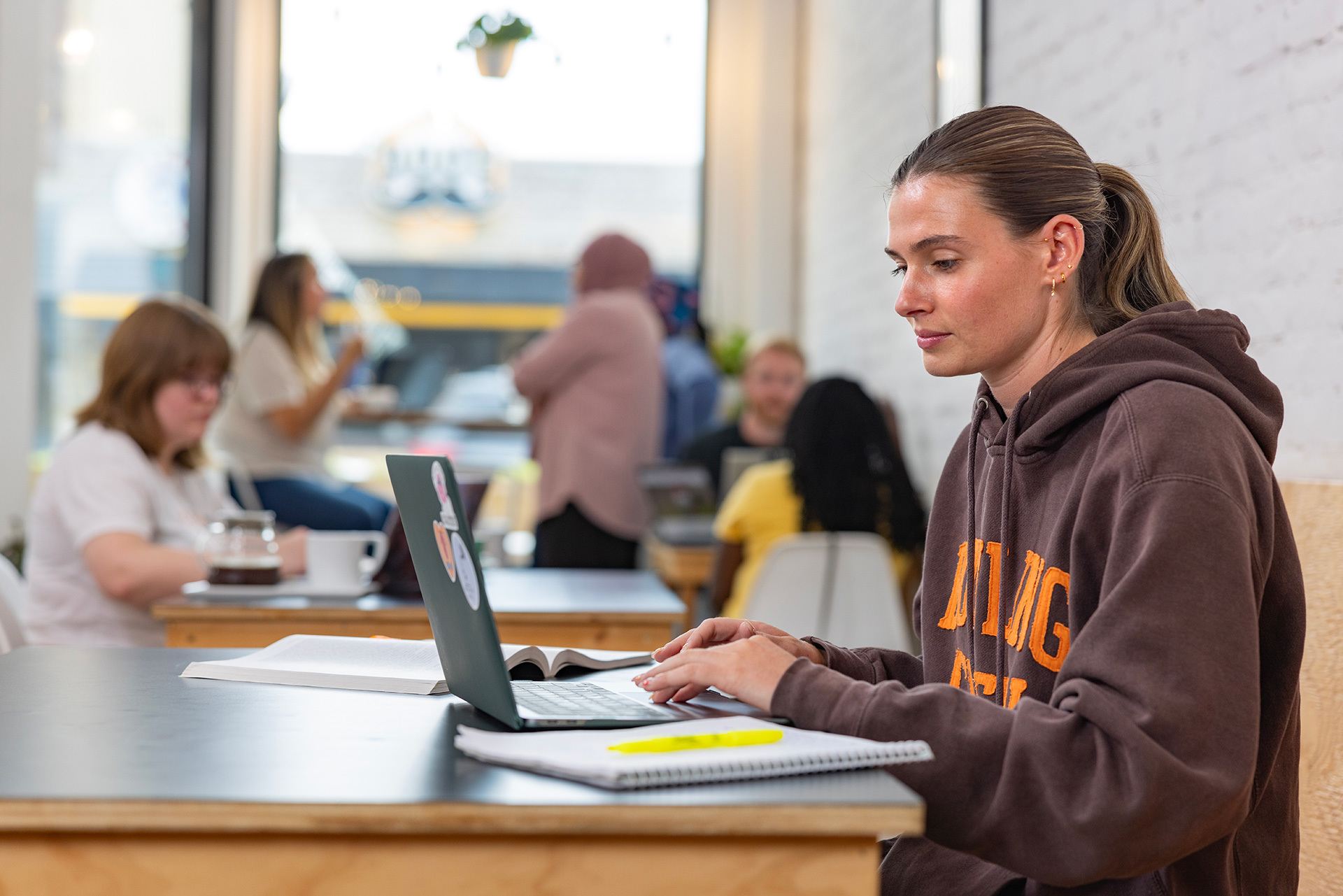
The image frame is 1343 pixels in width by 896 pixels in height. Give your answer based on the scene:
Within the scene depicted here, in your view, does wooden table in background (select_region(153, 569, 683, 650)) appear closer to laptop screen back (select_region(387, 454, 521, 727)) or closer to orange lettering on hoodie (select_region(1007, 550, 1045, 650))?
A: laptop screen back (select_region(387, 454, 521, 727))

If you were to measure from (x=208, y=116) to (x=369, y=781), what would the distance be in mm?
6007

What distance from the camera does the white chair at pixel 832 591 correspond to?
3141mm

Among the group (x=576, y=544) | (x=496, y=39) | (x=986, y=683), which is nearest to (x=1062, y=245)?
(x=986, y=683)

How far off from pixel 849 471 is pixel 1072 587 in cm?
225

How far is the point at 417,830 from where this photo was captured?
2.90ft

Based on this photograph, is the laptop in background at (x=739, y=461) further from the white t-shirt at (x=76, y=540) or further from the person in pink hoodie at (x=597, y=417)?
the white t-shirt at (x=76, y=540)

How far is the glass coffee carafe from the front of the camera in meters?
2.28

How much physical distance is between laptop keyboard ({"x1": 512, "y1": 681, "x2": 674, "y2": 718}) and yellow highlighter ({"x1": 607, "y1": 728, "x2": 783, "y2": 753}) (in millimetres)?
109

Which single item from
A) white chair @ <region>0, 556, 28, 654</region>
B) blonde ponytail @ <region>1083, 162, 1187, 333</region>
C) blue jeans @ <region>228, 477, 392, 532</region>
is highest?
blonde ponytail @ <region>1083, 162, 1187, 333</region>

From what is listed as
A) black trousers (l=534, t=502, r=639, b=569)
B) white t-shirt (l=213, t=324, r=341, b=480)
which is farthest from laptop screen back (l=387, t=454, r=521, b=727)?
white t-shirt (l=213, t=324, r=341, b=480)

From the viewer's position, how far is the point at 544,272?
674 centimetres

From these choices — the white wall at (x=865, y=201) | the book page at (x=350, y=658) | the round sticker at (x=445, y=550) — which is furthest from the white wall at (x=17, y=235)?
the round sticker at (x=445, y=550)

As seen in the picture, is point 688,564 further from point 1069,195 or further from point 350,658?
point 1069,195

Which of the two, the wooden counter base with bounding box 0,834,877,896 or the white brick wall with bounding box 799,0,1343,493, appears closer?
the wooden counter base with bounding box 0,834,877,896
